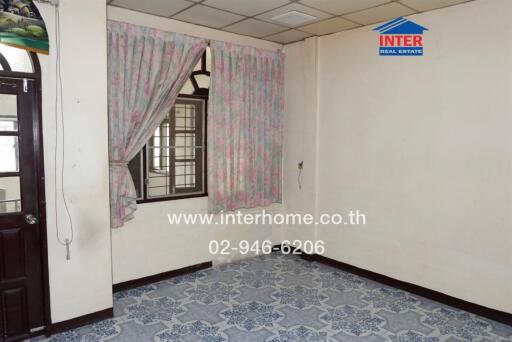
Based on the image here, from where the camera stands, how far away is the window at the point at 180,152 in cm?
410

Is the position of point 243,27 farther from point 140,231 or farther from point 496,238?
point 496,238

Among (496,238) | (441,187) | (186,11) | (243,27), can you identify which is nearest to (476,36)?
(441,187)

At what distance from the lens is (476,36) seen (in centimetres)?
341

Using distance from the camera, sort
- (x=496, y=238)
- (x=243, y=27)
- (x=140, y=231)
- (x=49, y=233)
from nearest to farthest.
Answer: (x=49, y=233) → (x=496, y=238) → (x=140, y=231) → (x=243, y=27)

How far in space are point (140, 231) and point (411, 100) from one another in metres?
3.18

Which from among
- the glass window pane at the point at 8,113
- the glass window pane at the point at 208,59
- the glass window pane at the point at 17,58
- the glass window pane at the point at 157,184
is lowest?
the glass window pane at the point at 157,184

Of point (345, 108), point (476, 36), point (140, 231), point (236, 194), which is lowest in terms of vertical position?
point (140, 231)

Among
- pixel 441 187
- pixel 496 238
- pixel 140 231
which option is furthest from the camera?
pixel 140 231

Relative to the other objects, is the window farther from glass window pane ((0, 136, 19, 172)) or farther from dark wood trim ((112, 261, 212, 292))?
glass window pane ((0, 136, 19, 172))

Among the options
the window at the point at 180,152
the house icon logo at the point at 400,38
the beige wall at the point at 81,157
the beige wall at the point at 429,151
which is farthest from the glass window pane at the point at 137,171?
the house icon logo at the point at 400,38

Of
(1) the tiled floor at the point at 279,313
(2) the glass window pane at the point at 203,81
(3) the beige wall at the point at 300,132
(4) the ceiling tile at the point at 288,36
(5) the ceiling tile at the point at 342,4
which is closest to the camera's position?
(1) the tiled floor at the point at 279,313

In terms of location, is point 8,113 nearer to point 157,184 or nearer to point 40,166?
point 40,166

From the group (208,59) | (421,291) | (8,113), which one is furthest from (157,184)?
(421,291)

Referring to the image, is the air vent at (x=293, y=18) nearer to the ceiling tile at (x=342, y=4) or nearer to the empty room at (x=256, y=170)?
the empty room at (x=256, y=170)
